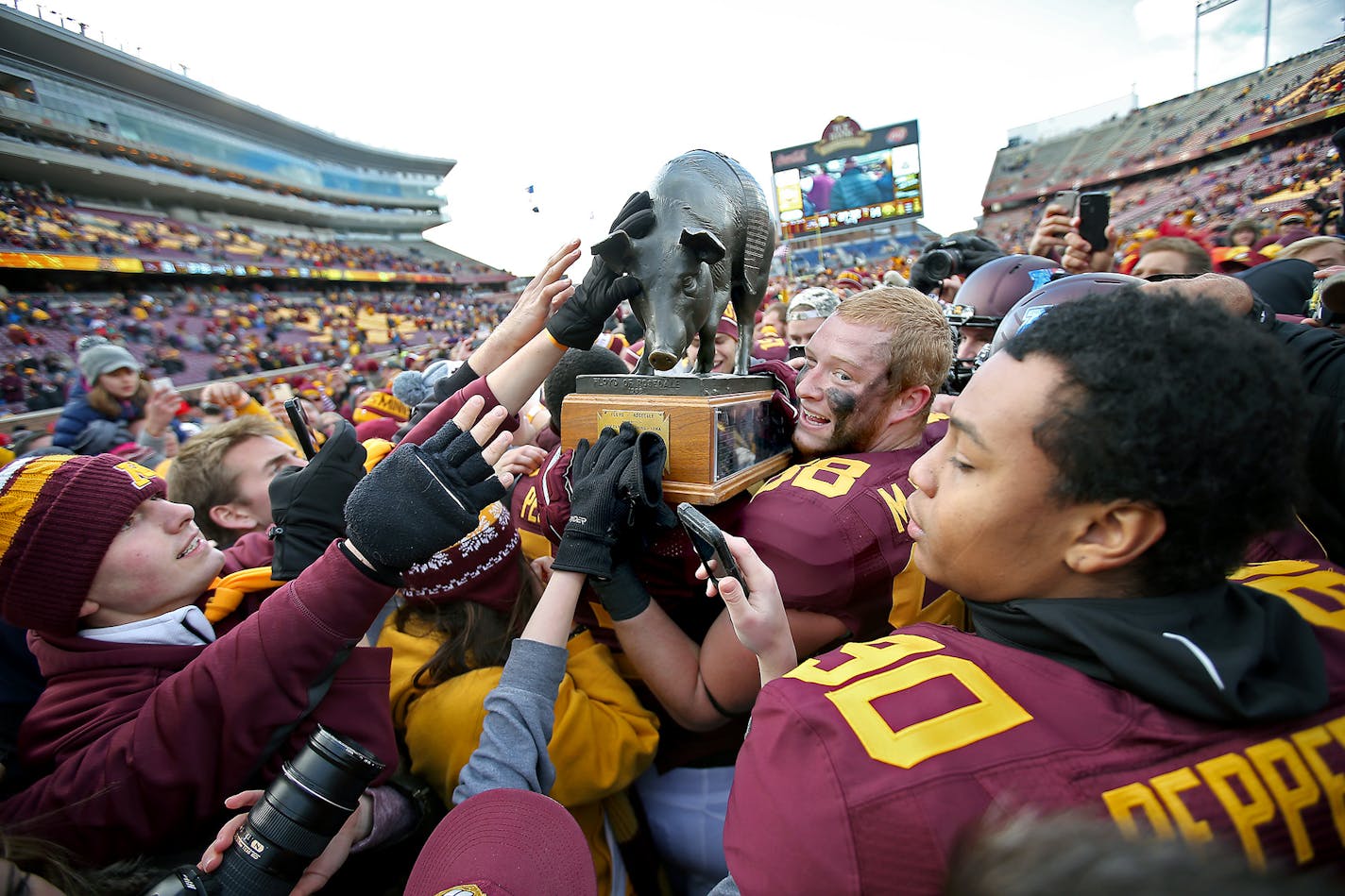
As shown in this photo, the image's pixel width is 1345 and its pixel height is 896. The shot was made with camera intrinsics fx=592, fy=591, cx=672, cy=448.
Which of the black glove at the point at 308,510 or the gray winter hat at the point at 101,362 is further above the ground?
the gray winter hat at the point at 101,362

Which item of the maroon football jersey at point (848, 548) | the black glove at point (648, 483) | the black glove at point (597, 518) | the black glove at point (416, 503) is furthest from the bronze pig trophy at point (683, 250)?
the black glove at point (416, 503)

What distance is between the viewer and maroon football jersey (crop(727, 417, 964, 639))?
1.49 metres

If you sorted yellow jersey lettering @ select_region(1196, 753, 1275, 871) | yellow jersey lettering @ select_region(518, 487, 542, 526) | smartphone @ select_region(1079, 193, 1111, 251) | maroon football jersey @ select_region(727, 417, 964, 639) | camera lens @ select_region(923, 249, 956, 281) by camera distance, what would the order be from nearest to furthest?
yellow jersey lettering @ select_region(1196, 753, 1275, 871) → maroon football jersey @ select_region(727, 417, 964, 639) → yellow jersey lettering @ select_region(518, 487, 542, 526) → smartphone @ select_region(1079, 193, 1111, 251) → camera lens @ select_region(923, 249, 956, 281)

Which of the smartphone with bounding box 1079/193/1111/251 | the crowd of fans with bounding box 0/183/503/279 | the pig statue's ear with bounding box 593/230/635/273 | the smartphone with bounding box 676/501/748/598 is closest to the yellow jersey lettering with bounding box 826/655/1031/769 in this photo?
the smartphone with bounding box 676/501/748/598

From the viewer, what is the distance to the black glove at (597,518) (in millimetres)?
1495

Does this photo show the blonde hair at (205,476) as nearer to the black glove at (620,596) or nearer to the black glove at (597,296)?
the black glove at (597,296)

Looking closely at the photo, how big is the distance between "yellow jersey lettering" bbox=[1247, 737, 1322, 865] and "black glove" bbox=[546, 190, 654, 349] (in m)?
1.72

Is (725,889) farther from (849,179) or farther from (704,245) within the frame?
A: (849,179)

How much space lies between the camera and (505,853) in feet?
3.13

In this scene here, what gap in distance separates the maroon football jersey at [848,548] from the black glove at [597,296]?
83 cm

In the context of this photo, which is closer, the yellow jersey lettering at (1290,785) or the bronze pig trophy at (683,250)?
the yellow jersey lettering at (1290,785)

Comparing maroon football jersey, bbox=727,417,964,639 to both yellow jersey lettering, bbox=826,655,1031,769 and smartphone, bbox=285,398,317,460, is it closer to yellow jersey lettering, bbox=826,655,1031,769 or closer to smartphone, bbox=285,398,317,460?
yellow jersey lettering, bbox=826,655,1031,769

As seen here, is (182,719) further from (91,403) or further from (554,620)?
(91,403)

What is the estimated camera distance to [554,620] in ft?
4.82
